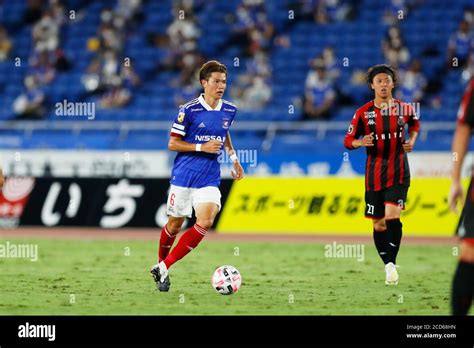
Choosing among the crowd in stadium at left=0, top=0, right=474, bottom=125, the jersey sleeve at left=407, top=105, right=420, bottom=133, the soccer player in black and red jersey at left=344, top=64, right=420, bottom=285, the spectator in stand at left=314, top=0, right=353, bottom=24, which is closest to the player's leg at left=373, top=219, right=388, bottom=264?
the soccer player in black and red jersey at left=344, top=64, right=420, bottom=285

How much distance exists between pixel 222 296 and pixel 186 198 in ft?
4.04

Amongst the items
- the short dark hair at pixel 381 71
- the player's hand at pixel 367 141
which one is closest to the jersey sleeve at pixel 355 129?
the player's hand at pixel 367 141

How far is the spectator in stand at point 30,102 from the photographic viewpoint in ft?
87.3

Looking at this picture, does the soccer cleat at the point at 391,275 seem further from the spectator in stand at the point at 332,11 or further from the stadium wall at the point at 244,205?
the spectator in stand at the point at 332,11

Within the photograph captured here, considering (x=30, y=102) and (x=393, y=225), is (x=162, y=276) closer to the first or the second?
(x=393, y=225)

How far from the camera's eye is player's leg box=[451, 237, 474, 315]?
22.5 feet

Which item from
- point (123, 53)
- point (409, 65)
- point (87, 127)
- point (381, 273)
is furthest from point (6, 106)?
point (381, 273)

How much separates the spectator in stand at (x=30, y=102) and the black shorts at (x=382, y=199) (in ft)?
51.1

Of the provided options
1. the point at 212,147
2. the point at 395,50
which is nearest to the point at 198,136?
the point at 212,147

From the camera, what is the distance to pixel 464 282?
6.86 meters

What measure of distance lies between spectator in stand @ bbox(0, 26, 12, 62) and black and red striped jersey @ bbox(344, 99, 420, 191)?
1829cm

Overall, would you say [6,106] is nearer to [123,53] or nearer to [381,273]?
[123,53]
